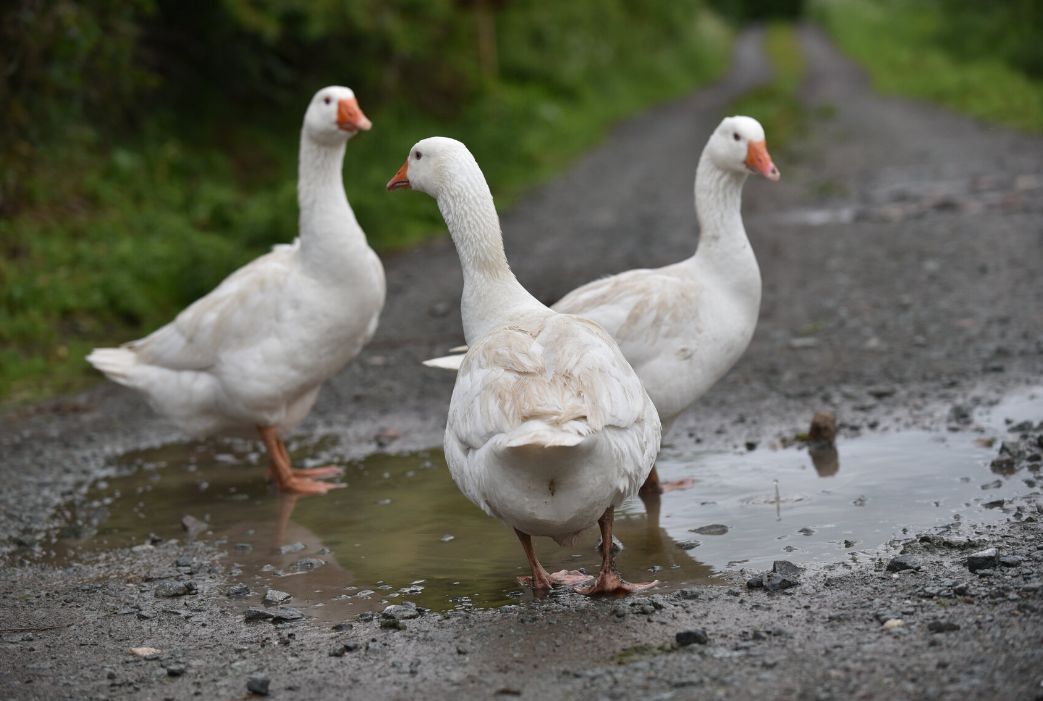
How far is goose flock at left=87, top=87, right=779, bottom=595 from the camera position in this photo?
12.1 ft

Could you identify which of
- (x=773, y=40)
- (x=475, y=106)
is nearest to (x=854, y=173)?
(x=475, y=106)

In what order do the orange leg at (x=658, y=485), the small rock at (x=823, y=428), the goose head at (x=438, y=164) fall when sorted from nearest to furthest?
the goose head at (x=438, y=164), the orange leg at (x=658, y=485), the small rock at (x=823, y=428)

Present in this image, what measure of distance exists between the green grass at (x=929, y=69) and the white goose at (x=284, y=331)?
14.0 meters

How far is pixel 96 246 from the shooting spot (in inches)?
412

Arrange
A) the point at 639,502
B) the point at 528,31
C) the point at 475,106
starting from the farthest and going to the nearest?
the point at 528,31
the point at 475,106
the point at 639,502

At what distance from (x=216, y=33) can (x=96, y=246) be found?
448 centimetres

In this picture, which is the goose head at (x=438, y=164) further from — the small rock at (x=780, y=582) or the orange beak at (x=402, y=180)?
the small rock at (x=780, y=582)

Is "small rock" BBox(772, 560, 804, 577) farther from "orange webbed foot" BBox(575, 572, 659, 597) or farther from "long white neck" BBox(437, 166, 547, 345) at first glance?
"long white neck" BBox(437, 166, 547, 345)

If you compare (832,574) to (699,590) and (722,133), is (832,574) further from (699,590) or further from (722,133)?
(722,133)

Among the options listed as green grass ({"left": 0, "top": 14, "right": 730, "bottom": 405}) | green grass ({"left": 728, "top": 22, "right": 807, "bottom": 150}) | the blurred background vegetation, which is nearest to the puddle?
green grass ({"left": 0, "top": 14, "right": 730, "bottom": 405})

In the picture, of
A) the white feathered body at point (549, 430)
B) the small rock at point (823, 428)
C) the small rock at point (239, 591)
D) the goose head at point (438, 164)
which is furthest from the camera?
the small rock at point (823, 428)

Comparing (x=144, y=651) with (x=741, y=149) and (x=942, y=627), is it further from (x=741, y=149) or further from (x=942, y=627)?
(x=741, y=149)

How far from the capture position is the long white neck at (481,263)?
15.1ft

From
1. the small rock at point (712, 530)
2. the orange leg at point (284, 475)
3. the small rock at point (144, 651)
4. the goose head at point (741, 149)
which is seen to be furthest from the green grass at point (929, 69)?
the small rock at point (144, 651)
